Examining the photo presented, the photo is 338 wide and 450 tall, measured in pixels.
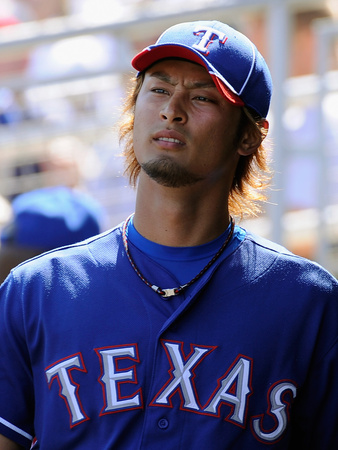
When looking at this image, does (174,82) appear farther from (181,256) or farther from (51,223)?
(51,223)

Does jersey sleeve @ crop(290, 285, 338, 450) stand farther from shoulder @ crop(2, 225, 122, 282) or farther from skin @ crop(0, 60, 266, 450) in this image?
shoulder @ crop(2, 225, 122, 282)

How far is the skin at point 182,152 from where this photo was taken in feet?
6.89

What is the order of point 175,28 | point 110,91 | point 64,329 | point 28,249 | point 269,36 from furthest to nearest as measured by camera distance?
point 110,91 < point 269,36 < point 28,249 < point 175,28 < point 64,329

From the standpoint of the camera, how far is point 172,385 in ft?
6.65

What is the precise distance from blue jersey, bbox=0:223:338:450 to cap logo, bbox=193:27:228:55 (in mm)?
525

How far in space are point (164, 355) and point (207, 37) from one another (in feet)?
2.65

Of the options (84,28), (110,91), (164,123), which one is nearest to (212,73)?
(164,123)

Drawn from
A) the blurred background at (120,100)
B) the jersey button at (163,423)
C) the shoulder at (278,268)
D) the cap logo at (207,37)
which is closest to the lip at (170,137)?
the cap logo at (207,37)

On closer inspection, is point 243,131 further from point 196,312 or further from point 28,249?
point 28,249

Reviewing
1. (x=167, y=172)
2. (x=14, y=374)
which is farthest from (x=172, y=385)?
(x=167, y=172)

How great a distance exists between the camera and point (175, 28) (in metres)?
2.25

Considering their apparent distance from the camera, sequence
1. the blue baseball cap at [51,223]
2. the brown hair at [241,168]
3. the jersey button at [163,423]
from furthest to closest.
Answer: the blue baseball cap at [51,223]
the brown hair at [241,168]
the jersey button at [163,423]

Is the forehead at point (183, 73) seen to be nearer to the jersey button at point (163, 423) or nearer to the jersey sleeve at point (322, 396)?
the jersey sleeve at point (322, 396)

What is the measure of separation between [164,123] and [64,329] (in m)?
0.56
